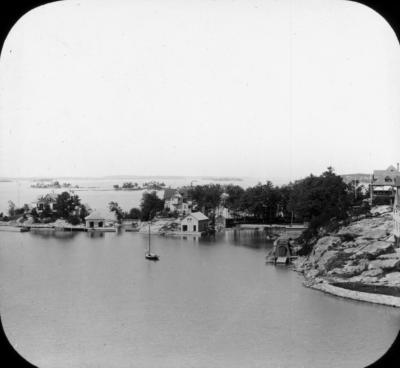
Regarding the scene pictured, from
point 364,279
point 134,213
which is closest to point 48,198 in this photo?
point 134,213

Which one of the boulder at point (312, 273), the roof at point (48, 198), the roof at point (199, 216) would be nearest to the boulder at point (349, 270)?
the boulder at point (312, 273)

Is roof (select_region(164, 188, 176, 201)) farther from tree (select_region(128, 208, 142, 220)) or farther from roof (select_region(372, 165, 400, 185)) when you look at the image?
roof (select_region(372, 165, 400, 185))

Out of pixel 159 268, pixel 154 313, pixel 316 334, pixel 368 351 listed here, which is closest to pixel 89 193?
pixel 159 268

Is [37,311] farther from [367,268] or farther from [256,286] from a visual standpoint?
[367,268]

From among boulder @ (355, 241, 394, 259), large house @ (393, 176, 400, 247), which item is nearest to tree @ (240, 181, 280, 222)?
boulder @ (355, 241, 394, 259)

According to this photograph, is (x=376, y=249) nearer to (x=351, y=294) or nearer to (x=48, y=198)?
(x=351, y=294)

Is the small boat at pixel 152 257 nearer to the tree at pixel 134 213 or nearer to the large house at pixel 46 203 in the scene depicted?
the tree at pixel 134 213
